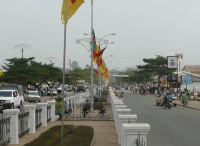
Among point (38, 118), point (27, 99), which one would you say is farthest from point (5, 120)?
point (27, 99)

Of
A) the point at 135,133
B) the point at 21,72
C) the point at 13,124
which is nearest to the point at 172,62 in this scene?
the point at 21,72

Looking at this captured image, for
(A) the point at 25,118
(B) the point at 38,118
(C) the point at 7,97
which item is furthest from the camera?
(C) the point at 7,97

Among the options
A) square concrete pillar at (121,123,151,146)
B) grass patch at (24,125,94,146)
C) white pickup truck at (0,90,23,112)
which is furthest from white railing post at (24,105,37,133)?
white pickup truck at (0,90,23,112)

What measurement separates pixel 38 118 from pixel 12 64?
51611 mm

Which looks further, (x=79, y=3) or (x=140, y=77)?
(x=140, y=77)

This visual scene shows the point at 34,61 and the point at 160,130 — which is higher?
the point at 34,61

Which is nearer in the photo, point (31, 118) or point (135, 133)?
point (135, 133)

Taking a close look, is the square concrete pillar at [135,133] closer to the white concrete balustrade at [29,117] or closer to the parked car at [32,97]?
the white concrete balustrade at [29,117]

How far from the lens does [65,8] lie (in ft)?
39.5

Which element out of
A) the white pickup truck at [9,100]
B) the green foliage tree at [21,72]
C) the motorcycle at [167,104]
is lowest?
the motorcycle at [167,104]

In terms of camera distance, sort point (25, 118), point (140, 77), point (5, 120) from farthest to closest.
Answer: point (140, 77)
point (25, 118)
point (5, 120)

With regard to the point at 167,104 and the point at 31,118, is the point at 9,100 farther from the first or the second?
the point at 167,104

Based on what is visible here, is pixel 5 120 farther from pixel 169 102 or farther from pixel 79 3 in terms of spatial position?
pixel 169 102

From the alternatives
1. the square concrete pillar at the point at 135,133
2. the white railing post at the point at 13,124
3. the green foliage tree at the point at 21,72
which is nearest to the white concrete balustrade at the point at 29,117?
the white railing post at the point at 13,124
